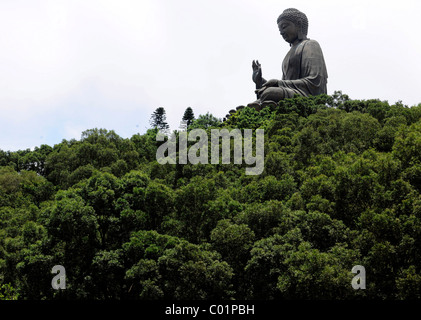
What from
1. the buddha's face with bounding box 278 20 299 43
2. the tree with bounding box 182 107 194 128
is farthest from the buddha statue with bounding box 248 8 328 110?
the tree with bounding box 182 107 194 128

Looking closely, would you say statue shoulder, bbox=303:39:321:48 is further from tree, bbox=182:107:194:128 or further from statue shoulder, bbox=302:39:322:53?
tree, bbox=182:107:194:128

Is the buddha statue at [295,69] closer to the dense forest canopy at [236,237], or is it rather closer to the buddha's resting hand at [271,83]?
the buddha's resting hand at [271,83]

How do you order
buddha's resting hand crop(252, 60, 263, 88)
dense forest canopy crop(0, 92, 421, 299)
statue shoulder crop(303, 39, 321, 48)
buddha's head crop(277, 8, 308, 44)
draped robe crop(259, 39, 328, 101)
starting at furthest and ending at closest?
buddha's head crop(277, 8, 308, 44) → statue shoulder crop(303, 39, 321, 48) → buddha's resting hand crop(252, 60, 263, 88) → draped robe crop(259, 39, 328, 101) → dense forest canopy crop(0, 92, 421, 299)

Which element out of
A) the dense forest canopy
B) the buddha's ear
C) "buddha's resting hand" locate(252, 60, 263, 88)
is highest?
the buddha's ear

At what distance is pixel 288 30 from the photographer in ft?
104

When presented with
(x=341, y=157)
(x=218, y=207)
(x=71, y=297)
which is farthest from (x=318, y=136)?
(x=71, y=297)

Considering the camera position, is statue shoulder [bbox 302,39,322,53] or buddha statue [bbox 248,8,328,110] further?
statue shoulder [bbox 302,39,322,53]

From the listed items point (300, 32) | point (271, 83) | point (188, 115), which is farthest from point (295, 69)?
point (188, 115)

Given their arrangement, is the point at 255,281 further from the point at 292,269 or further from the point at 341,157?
the point at 341,157

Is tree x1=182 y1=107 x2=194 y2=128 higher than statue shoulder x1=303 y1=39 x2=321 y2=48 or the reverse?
the reverse

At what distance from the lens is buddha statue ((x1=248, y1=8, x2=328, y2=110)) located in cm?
2858

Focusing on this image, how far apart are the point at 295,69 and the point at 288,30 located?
2467 mm

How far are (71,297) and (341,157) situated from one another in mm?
9109

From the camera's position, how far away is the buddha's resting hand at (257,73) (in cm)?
2977
